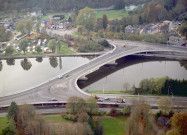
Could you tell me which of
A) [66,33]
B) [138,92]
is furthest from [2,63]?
[138,92]

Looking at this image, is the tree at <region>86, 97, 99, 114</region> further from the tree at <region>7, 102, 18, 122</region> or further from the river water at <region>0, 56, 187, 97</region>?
the river water at <region>0, 56, 187, 97</region>

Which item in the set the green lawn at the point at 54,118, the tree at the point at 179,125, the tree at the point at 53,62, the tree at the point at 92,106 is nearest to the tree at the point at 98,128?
the tree at the point at 92,106

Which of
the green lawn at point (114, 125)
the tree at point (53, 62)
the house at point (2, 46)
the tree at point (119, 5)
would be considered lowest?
the green lawn at point (114, 125)

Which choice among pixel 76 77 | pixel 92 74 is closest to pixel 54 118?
pixel 76 77

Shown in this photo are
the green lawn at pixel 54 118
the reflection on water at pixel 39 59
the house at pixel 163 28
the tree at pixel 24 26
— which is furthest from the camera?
the tree at pixel 24 26

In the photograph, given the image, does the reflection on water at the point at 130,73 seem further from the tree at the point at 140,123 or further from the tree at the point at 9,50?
the tree at the point at 9,50

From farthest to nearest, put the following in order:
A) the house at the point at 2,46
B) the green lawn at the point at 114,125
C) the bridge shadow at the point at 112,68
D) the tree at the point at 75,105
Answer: the house at the point at 2,46, the bridge shadow at the point at 112,68, the tree at the point at 75,105, the green lawn at the point at 114,125

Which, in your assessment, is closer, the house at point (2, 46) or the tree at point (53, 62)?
the tree at point (53, 62)
